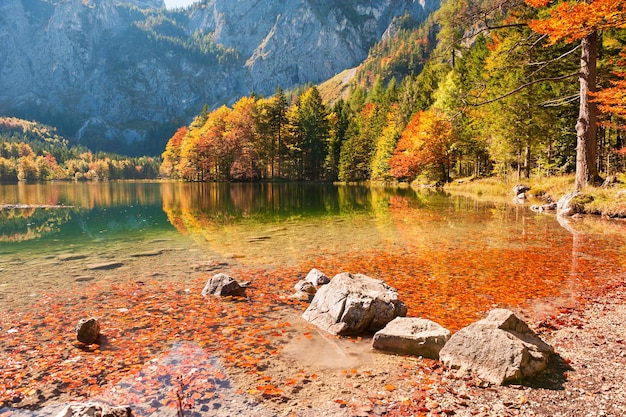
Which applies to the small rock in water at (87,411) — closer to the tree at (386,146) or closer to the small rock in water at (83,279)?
the small rock in water at (83,279)

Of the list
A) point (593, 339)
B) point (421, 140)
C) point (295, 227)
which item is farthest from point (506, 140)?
point (593, 339)

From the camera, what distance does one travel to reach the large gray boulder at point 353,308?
7.28 meters

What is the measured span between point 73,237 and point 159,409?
17.3m

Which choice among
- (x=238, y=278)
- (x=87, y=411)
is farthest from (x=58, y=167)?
(x=87, y=411)

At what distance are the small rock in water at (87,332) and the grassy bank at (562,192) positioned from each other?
24.1 meters

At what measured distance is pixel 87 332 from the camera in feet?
22.8

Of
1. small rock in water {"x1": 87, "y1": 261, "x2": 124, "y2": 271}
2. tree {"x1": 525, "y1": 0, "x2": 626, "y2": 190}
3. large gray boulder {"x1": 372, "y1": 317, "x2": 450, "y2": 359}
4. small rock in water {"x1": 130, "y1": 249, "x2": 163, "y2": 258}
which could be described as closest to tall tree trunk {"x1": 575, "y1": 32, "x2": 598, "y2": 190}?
tree {"x1": 525, "y1": 0, "x2": 626, "y2": 190}

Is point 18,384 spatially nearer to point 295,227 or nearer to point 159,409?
point 159,409

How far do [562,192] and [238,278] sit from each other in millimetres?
25361

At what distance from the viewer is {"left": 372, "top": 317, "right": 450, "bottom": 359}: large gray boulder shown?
616 centimetres

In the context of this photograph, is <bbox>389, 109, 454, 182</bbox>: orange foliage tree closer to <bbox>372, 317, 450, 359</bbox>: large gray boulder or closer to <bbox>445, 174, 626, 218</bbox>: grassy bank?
<bbox>445, 174, 626, 218</bbox>: grassy bank

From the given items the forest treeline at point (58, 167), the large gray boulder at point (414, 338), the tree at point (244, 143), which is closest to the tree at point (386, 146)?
the tree at point (244, 143)

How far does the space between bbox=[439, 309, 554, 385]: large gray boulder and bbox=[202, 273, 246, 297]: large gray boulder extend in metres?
5.26

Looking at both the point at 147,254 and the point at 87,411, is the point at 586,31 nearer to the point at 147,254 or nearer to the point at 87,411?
the point at 147,254
